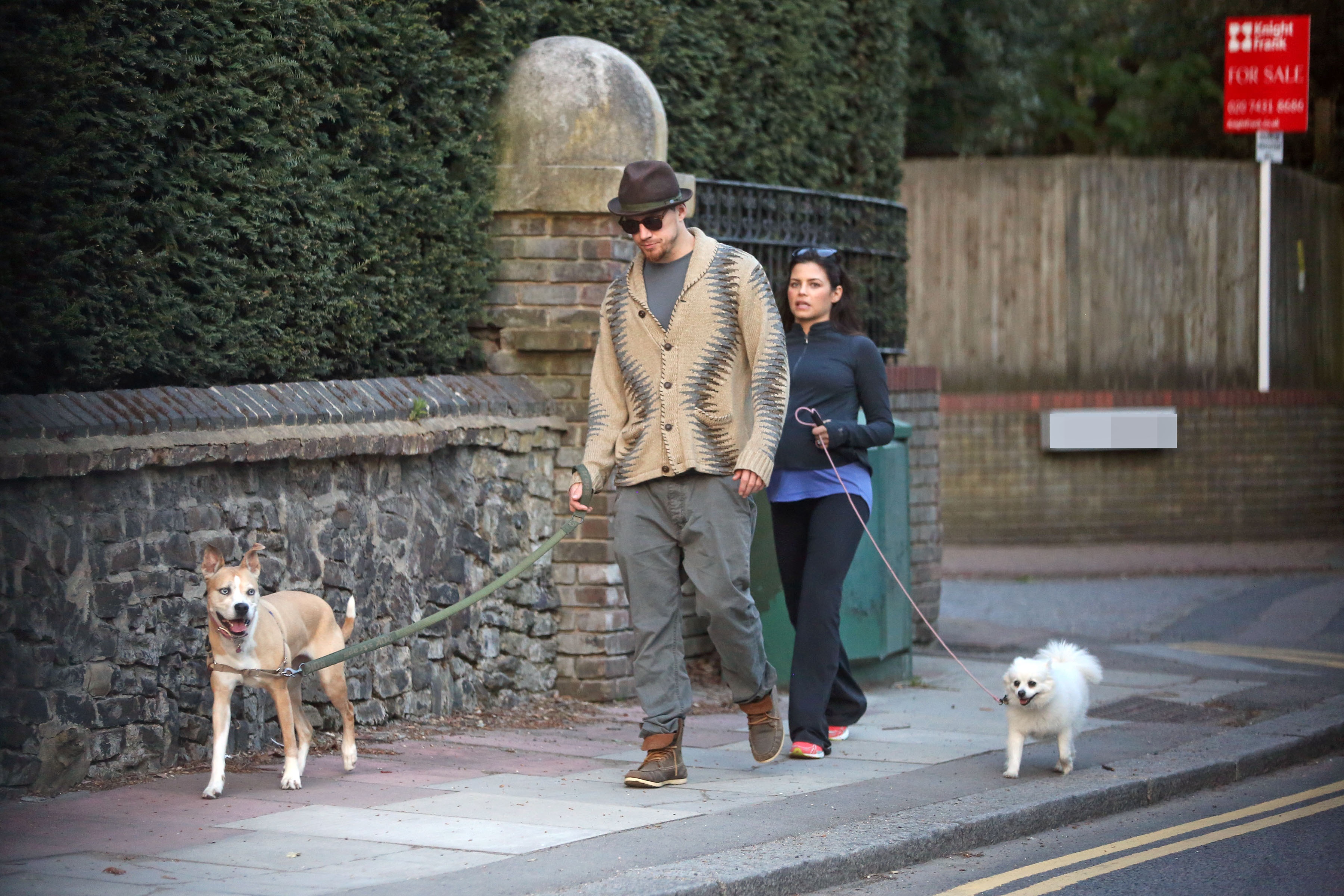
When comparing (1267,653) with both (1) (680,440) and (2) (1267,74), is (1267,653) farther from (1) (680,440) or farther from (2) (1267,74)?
(2) (1267,74)

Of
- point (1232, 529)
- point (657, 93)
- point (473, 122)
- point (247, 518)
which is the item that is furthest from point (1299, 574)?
point (247, 518)

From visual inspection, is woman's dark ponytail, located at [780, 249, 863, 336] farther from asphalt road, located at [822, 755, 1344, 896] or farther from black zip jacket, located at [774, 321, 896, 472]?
asphalt road, located at [822, 755, 1344, 896]

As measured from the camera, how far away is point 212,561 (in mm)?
5855

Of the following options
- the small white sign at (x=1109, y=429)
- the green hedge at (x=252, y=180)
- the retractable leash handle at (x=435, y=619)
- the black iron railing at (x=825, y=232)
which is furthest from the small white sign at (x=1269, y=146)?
the retractable leash handle at (x=435, y=619)

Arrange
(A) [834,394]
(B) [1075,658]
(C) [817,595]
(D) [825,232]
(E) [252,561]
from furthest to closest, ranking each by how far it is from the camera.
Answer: (D) [825,232] < (A) [834,394] < (C) [817,595] < (B) [1075,658] < (E) [252,561]

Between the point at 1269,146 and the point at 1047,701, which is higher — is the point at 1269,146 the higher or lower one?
the higher one

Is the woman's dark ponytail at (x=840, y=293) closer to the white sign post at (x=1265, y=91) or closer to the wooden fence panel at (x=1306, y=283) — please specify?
the white sign post at (x=1265, y=91)

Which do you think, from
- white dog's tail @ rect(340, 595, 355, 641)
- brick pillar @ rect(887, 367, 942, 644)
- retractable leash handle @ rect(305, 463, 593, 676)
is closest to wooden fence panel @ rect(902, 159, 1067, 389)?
brick pillar @ rect(887, 367, 942, 644)

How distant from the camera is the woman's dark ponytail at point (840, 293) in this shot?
7.23 meters

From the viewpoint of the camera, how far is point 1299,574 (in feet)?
49.4

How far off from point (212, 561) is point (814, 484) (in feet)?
8.11

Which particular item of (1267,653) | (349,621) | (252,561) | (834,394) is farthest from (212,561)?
(1267,653)

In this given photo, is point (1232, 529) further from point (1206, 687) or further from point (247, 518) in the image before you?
point (247, 518)

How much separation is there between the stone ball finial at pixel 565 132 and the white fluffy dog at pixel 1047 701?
3.00 meters
